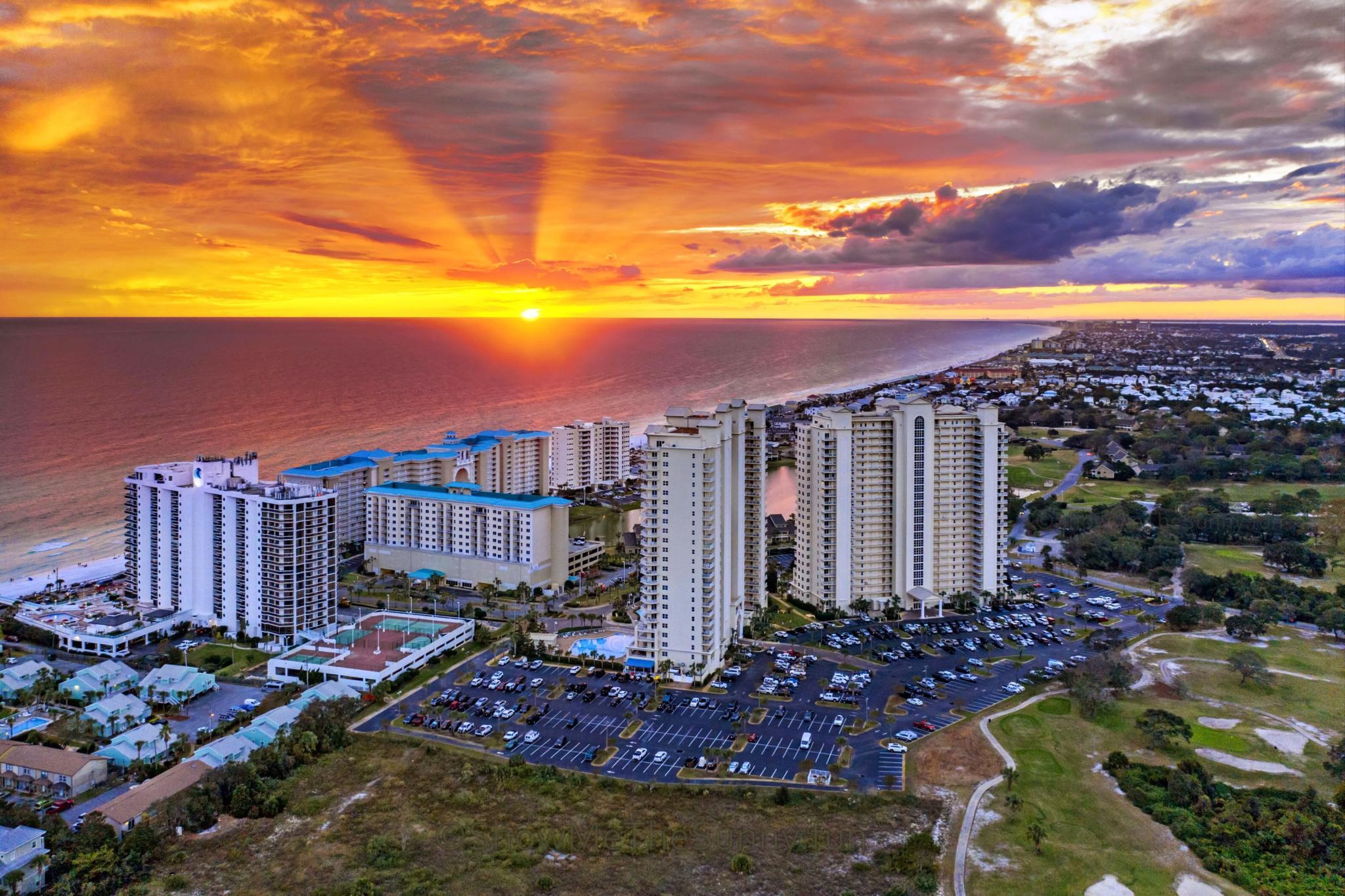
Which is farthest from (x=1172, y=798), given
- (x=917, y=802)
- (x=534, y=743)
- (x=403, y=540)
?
(x=403, y=540)

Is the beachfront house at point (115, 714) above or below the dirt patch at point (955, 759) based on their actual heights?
above

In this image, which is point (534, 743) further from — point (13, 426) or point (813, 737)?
point (13, 426)

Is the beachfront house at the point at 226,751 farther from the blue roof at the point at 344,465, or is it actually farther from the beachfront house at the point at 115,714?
the blue roof at the point at 344,465

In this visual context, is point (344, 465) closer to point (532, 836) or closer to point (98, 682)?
point (98, 682)

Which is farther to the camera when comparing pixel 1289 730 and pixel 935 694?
pixel 935 694

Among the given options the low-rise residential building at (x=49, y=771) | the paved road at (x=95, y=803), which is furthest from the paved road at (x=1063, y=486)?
the low-rise residential building at (x=49, y=771)

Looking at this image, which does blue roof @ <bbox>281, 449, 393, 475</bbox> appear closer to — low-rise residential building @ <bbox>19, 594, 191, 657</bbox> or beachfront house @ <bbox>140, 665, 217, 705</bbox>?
low-rise residential building @ <bbox>19, 594, 191, 657</bbox>
